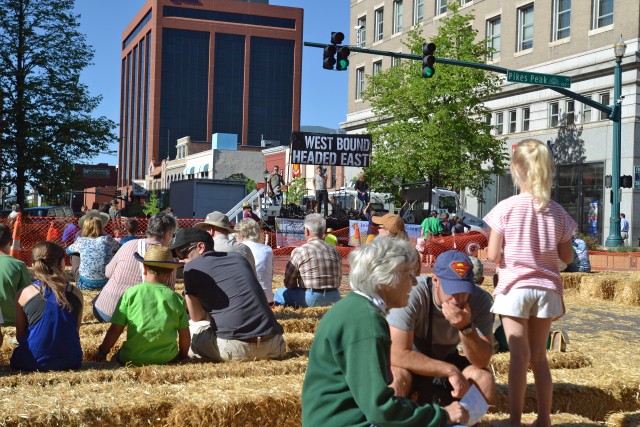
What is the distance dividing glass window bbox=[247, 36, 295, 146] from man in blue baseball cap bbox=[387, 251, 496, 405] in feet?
453

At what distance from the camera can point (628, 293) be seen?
15.6 meters

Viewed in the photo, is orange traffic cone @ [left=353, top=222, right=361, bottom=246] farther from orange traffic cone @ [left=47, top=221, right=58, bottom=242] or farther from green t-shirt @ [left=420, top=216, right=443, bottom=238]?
orange traffic cone @ [left=47, top=221, right=58, bottom=242]

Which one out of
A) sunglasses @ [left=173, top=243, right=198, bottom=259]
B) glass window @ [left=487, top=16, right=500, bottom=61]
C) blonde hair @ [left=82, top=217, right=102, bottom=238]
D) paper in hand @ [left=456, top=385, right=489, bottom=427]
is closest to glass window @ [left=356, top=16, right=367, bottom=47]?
glass window @ [left=487, top=16, right=500, bottom=61]

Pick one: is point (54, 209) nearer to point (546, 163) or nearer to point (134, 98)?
point (546, 163)

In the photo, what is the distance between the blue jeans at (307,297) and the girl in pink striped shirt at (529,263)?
500cm

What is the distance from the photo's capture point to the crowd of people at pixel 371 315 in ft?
11.9

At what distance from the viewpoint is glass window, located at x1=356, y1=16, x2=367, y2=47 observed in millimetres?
55062

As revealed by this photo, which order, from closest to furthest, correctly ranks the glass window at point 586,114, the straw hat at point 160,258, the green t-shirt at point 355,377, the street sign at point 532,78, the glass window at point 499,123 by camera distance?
the green t-shirt at point 355,377 → the straw hat at point 160,258 → the street sign at point 532,78 → the glass window at point 586,114 → the glass window at point 499,123

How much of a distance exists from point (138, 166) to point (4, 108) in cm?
11242

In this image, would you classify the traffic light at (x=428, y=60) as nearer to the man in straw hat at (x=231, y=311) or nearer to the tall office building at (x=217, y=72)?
the man in straw hat at (x=231, y=311)

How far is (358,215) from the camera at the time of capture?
29688mm

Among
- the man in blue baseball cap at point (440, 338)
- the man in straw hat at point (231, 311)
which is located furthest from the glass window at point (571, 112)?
the man in blue baseball cap at point (440, 338)

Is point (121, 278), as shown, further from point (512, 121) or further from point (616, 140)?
point (512, 121)

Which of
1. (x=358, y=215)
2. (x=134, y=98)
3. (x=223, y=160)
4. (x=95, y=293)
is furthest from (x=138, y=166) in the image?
(x=95, y=293)
